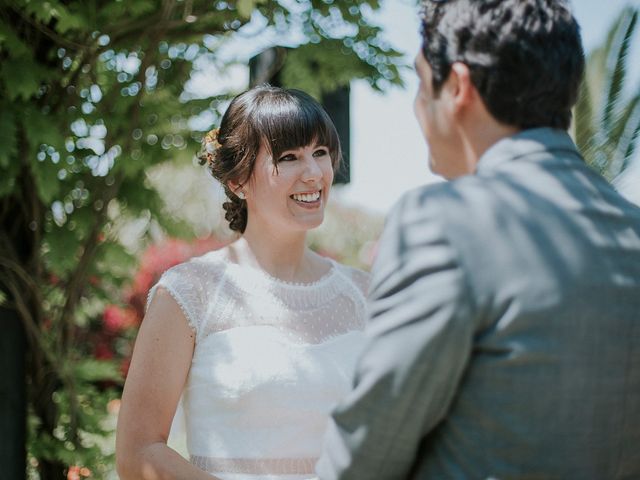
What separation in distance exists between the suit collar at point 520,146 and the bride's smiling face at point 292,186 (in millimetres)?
1463

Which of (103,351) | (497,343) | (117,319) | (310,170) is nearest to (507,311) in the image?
(497,343)

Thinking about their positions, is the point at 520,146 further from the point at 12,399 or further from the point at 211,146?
the point at 12,399

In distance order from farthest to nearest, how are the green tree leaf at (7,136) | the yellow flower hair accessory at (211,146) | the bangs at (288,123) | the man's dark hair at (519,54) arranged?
the green tree leaf at (7,136) → the yellow flower hair accessory at (211,146) → the bangs at (288,123) → the man's dark hair at (519,54)

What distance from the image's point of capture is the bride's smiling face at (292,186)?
3.02m

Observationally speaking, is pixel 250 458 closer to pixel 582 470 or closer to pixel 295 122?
pixel 295 122

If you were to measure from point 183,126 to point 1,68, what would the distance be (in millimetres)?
939

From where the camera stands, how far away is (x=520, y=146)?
1579 millimetres

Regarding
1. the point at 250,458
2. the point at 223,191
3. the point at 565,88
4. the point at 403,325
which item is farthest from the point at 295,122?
the point at 403,325

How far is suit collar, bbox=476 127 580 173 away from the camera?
1.58 meters

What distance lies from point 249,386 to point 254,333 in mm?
212

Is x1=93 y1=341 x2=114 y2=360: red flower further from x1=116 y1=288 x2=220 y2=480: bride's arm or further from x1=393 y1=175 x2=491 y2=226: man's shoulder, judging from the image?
x1=393 y1=175 x2=491 y2=226: man's shoulder

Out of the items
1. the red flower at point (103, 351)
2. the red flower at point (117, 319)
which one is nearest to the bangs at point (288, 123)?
the red flower at point (103, 351)

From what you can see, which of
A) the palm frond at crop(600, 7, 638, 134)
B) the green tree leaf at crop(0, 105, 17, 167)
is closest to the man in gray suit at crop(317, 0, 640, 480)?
the green tree leaf at crop(0, 105, 17, 167)

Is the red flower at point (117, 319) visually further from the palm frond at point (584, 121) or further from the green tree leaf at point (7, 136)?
the green tree leaf at point (7, 136)
